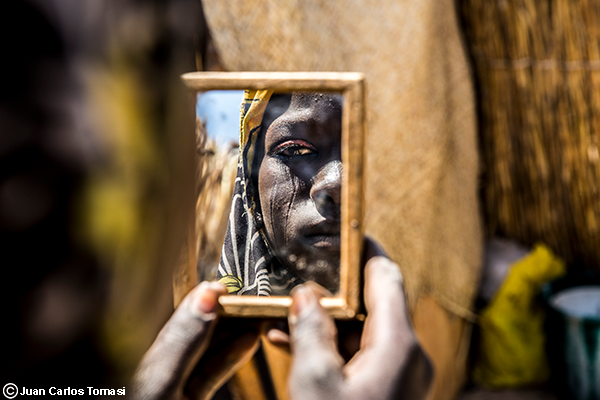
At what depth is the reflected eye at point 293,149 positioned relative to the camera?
699mm

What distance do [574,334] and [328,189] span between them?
51.4 inches

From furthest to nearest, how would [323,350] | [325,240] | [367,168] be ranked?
[367,168], [325,240], [323,350]

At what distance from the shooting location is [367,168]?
127 centimetres

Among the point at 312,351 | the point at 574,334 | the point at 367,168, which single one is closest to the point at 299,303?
the point at 312,351

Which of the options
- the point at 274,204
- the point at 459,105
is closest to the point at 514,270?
the point at 459,105

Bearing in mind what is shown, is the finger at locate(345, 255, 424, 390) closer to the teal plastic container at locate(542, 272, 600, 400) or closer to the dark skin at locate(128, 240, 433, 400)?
the dark skin at locate(128, 240, 433, 400)

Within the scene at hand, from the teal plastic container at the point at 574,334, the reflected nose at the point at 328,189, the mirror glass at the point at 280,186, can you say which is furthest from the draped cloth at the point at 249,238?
the teal plastic container at the point at 574,334

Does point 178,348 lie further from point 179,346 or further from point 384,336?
point 384,336

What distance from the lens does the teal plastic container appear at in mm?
1410

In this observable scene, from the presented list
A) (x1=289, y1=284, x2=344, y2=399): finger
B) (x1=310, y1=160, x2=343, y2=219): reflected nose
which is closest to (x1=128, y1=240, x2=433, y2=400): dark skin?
(x1=289, y1=284, x2=344, y2=399): finger

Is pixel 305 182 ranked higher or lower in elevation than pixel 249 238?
higher

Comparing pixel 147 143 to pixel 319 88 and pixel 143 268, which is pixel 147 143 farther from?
pixel 319 88

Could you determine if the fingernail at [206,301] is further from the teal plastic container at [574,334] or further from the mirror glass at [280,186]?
the teal plastic container at [574,334]

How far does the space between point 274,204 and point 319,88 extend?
0.21 m
